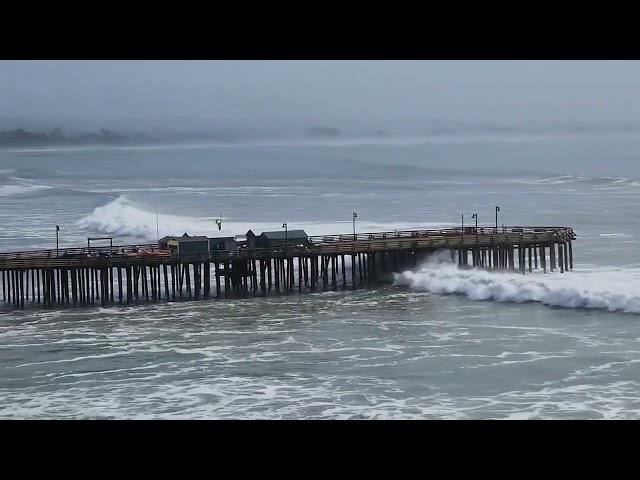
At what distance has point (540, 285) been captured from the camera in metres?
51.3

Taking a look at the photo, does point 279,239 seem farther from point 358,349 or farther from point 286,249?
point 358,349

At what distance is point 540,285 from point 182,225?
38949 mm

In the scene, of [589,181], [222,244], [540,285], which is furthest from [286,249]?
[589,181]

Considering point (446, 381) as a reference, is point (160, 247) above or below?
above

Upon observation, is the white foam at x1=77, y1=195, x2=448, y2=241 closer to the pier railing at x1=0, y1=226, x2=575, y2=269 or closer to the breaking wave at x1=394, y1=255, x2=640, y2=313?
the pier railing at x1=0, y1=226, x2=575, y2=269

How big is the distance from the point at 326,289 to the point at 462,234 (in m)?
8.20

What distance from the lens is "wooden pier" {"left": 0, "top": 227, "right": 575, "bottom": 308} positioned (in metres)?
51.2

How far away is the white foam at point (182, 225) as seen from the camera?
79188mm

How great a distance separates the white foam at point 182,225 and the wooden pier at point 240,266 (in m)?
19.2
